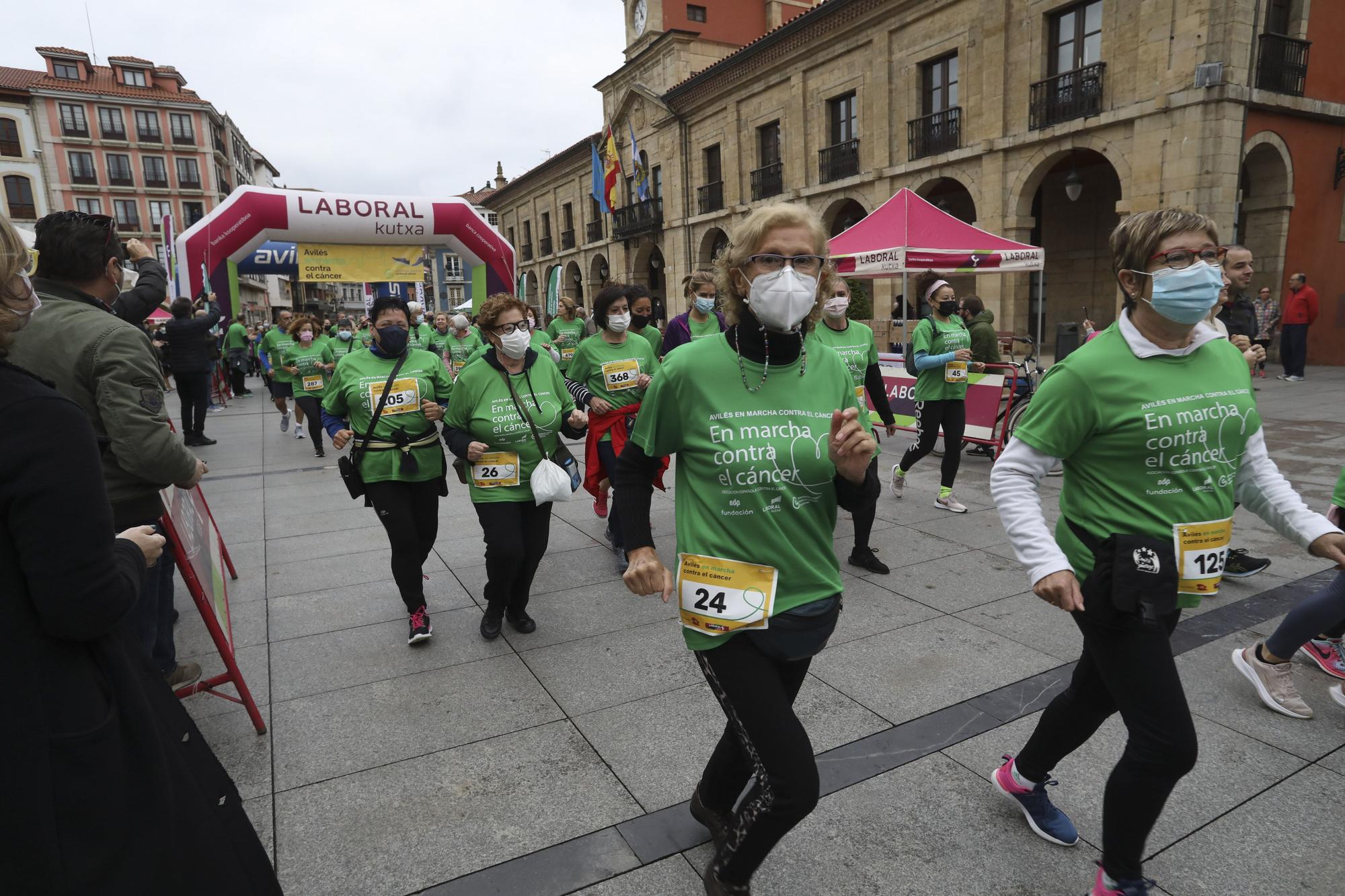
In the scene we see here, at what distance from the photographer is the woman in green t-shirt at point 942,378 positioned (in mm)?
6285

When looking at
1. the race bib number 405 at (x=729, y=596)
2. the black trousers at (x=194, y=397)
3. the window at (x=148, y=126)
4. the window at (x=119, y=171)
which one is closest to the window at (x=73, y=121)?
the window at (x=119, y=171)

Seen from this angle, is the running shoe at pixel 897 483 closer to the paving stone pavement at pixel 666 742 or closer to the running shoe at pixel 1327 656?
the paving stone pavement at pixel 666 742

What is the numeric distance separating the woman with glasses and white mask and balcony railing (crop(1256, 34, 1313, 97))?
1604 centimetres

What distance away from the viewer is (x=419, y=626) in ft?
14.0

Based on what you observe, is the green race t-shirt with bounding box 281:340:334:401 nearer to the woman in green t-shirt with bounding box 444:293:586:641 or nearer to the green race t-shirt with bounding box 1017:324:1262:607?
the woman in green t-shirt with bounding box 444:293:586:641

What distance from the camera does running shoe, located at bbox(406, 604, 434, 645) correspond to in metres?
4.23

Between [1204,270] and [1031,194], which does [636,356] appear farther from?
[1031,194]

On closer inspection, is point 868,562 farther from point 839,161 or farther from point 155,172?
point 155,172

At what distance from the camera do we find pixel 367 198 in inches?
425

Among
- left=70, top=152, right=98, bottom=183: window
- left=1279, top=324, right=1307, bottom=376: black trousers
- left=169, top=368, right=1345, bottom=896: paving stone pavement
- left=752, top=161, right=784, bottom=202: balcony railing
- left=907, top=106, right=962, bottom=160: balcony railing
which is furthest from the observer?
left=70, top=152, right=98, bottom=183: window

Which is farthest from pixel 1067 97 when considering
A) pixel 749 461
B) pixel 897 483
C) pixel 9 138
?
pixel 9 138

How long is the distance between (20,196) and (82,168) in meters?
3.94

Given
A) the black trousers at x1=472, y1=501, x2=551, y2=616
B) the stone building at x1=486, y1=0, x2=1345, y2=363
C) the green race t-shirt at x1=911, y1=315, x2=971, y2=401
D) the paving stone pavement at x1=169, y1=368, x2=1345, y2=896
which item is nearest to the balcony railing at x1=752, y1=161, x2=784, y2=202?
the stone building at x1=486, y1=0, x2=1345, y2=363

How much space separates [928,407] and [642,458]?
4789 millimetres
